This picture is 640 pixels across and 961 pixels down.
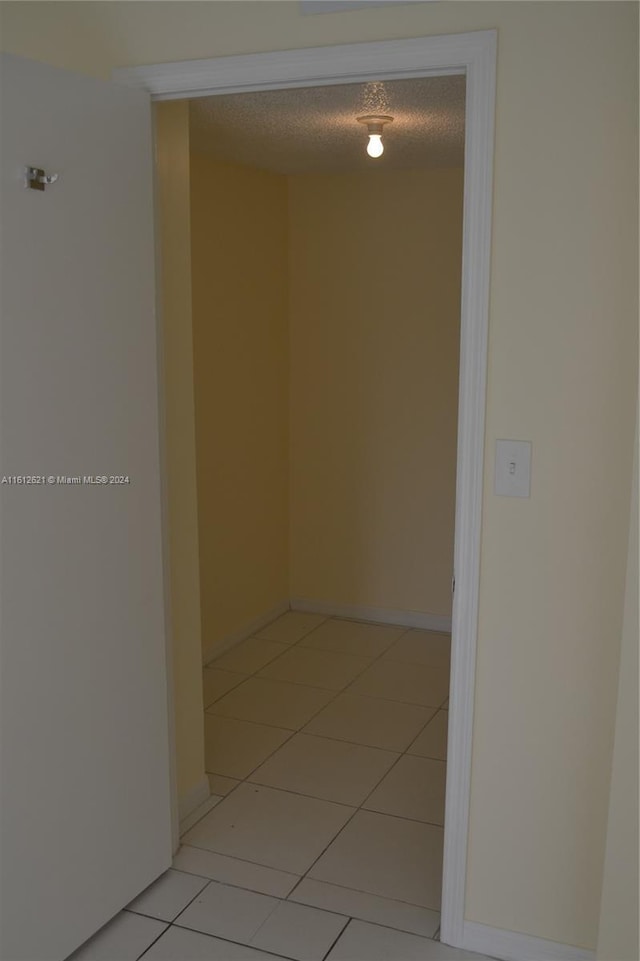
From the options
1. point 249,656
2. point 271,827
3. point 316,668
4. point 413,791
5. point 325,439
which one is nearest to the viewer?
point 271,827

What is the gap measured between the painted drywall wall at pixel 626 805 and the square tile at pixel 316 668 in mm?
1909

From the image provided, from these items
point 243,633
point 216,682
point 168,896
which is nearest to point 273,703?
point 216,682

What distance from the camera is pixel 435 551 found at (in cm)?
439

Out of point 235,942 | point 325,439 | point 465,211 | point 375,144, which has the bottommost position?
point 235,942

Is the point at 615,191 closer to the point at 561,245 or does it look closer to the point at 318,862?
the point at 561,245

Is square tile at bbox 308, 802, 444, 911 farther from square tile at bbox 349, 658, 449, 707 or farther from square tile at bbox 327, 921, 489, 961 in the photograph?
square tile at bbox 349, 658, 449, 707

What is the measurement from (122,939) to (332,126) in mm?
2624

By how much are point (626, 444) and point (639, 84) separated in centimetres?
70

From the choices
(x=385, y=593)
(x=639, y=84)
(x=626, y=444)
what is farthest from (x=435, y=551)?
(x=639, y=84)

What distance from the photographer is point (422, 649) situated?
4145 millimetres

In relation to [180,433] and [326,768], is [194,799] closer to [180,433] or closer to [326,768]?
[326,768]

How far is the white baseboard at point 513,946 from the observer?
2081 millimetres

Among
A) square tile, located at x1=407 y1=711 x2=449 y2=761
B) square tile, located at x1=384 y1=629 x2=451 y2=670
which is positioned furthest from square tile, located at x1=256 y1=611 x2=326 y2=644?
square tile, located at x1=407 y1=711 x2=449 y2=761

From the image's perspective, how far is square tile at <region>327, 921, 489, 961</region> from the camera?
2.12 metres
